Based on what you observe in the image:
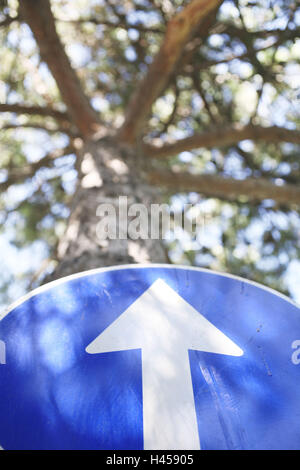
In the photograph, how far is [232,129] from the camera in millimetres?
3594

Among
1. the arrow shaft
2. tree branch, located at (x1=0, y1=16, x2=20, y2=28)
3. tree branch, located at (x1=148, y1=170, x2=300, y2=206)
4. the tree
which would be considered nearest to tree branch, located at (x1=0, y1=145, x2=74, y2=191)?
the tree

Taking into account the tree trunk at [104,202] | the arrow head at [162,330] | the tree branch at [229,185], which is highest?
the tree branch at [229,185]

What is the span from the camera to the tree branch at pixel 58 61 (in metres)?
2.71

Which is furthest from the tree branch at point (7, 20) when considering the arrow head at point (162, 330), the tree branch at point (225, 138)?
the arrow head at point (162, 330)

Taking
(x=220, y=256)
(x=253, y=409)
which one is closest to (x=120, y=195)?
(x=253, y=409)

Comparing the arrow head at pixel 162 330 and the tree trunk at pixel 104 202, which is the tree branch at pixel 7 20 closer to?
the tree trunk at pixel 104 202

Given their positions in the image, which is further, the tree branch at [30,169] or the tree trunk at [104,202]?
the tree branch at [30,169]

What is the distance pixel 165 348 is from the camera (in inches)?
41.2

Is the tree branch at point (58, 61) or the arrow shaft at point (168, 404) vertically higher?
the tree branch at point (58, 61)

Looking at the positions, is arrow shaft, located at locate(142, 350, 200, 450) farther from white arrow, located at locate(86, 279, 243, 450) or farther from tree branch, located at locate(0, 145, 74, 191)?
tree branch, located at locate(0, 145, 74, 191)

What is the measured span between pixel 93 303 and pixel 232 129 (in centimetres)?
285

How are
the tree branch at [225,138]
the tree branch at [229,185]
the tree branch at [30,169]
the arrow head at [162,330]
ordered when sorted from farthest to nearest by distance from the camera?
the tree branch at [30,169], the tree branch at [225,138], the tree branch at [229,185], the arrow head at [162,330]

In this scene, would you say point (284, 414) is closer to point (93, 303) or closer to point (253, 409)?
point (253, 409)

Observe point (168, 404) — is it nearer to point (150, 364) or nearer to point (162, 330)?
point (150, 364)
